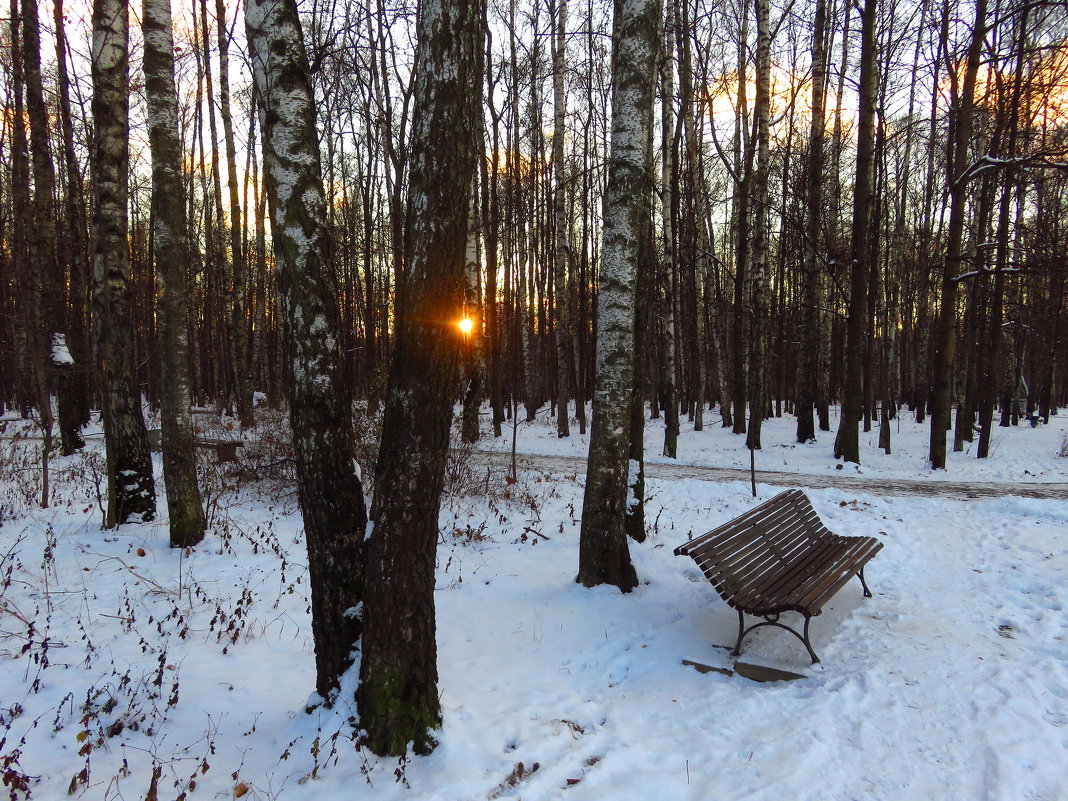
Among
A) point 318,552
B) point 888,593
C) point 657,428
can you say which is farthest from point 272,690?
point 657,428

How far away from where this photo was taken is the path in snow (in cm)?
918

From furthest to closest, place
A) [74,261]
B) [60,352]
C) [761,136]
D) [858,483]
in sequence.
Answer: [74,261]
[761,136]
[858,483]
[60,352]

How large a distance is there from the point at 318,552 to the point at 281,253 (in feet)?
5.36

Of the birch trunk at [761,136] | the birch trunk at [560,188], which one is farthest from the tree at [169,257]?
the birch trunk at [761,136]

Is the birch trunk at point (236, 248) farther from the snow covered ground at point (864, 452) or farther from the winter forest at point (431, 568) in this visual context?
the snow covered ground at point (864, 452)

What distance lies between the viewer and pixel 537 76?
18.8 metres

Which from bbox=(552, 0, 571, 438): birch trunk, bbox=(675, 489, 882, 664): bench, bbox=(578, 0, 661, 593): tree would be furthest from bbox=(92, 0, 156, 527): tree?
bbox=(552, 0, 571, 438): birch trunk

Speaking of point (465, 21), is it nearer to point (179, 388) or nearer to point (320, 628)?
point (320, 628)

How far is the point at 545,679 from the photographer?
3928mm

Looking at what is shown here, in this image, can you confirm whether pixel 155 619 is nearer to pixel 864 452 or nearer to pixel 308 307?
pixel 308 307

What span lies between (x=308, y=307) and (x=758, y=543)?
4.03 metres

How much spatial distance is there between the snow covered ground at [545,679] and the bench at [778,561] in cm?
45

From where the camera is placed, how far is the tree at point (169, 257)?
5.48 metres

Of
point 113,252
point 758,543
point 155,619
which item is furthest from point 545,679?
point 113,252
